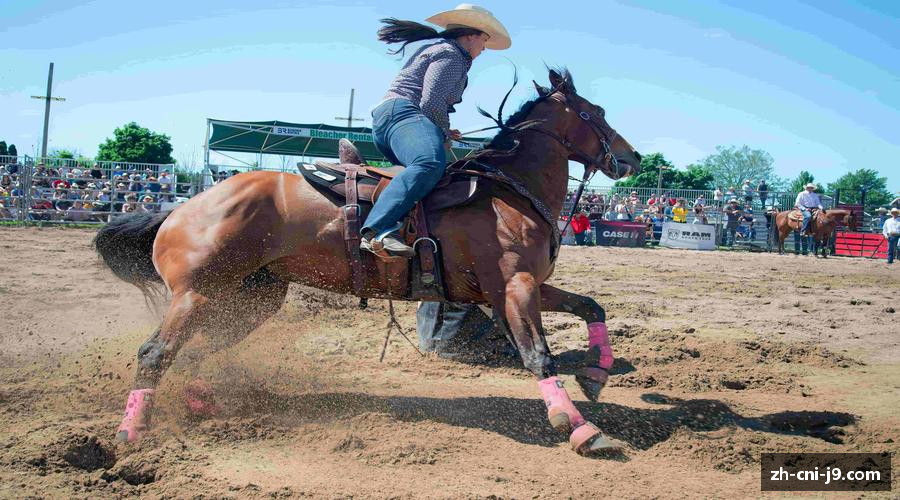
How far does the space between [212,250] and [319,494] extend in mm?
1903

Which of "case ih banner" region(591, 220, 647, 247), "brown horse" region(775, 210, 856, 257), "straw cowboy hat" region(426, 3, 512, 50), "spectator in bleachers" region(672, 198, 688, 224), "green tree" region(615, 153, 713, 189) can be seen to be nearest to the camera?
"straw cowboy hat" region(426, 3, 512, 50)

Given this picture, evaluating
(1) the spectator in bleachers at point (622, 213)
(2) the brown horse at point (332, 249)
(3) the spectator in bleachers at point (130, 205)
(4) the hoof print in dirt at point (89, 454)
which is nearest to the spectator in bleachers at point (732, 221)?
(1) the spectator in bleachers at point (622, 213)

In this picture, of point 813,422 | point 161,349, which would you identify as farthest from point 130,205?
point 813,422

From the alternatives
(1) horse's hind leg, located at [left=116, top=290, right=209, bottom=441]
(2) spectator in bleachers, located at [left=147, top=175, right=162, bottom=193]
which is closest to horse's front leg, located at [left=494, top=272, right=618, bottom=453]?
(1) horse's hind leg, located at [left=116, top=290, right=209, bottom=441]

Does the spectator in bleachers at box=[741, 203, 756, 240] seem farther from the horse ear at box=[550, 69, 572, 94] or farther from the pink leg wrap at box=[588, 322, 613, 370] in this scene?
the pink leg wrap at box=[588, 322, 613, 370]

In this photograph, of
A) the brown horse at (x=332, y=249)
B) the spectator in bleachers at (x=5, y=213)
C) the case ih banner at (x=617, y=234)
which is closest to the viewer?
the brown horse at (x=332, y=249)

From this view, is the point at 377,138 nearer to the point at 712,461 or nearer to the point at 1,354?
→ the point at 712,461

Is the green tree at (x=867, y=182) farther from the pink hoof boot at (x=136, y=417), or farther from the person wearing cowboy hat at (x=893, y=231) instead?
the pink hoof boot at (x=136, y=417)

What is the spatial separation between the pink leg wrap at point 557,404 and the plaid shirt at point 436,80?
1.89 metres

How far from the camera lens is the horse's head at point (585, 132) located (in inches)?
200

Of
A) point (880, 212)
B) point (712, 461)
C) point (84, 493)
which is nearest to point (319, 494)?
point (84, 493)

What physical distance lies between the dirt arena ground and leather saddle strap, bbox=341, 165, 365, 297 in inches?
36.2

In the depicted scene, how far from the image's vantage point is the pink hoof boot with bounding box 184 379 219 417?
176 inches

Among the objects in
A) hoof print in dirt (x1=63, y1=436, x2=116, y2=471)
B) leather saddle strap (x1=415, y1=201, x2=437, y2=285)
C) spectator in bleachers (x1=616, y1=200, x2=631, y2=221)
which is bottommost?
hoof print in dirt (x1=63, y1=436, x2=116, y2=471)
